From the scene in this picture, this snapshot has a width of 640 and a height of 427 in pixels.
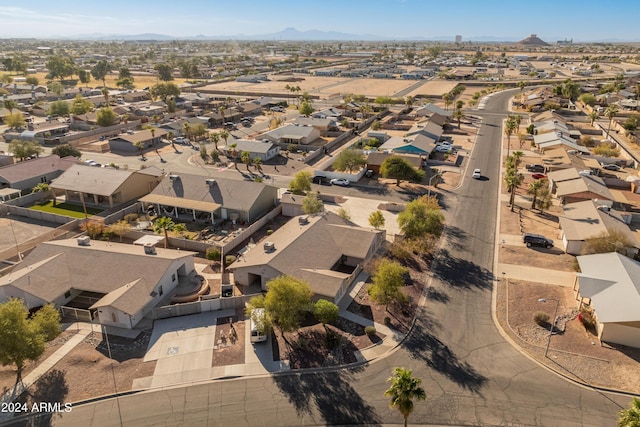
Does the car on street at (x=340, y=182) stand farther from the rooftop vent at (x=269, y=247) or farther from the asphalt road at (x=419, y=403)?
the asphalt road at (x=419, y=403)

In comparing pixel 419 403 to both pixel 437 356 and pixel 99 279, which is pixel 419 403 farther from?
pixel 99 279

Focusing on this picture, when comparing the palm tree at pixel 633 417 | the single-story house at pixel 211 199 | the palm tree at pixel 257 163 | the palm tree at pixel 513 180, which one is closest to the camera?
the palm tree at pixel 633 417

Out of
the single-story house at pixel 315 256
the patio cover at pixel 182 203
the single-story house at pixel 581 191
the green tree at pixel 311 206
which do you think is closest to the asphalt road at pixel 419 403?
the single-story house at pixel 315 256

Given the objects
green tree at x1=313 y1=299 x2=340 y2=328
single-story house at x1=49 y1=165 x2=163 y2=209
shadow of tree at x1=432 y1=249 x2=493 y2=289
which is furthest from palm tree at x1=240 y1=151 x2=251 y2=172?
green tree at x1=313 y1=299 x2=340 y2=328

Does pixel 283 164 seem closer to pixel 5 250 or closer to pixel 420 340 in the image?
pixel 5 250

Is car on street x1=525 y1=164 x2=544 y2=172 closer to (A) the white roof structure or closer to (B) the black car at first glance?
(B) the black car

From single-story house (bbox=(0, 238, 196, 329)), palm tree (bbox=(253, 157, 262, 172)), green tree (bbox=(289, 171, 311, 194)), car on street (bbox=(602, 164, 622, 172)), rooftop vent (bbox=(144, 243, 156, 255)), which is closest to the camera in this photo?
single-story house (bbox=(0, 238, 196, 329))

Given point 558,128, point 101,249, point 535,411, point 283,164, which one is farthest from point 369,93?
point 535,411
